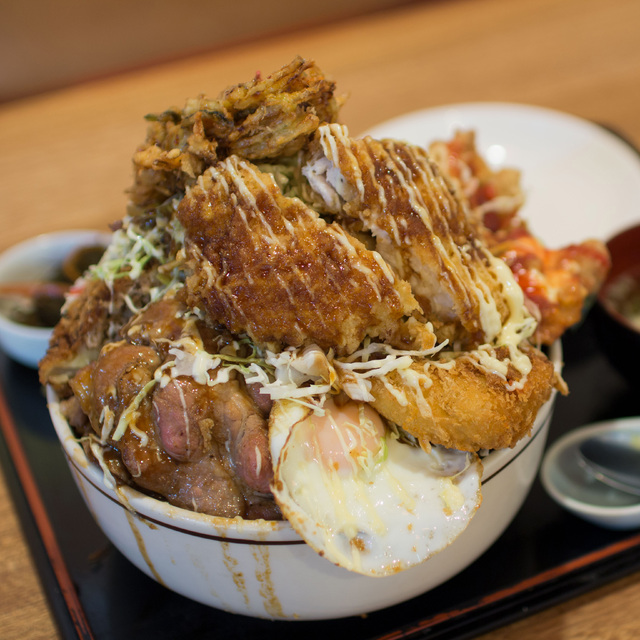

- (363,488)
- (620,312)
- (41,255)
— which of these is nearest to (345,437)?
(363,488)

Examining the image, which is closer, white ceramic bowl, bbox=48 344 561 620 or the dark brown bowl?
white ceramic bowl, bbox=48 344 561 620

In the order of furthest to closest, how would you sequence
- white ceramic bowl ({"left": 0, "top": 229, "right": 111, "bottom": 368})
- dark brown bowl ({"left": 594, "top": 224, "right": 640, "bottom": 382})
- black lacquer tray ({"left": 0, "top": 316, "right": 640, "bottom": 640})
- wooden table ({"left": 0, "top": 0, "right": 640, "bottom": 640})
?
wooden table ({"left": 0, "top": 0, "right": 640, "bottom": 640}) < white ceramic bowl ({"left": 0, "top": 229, "right": 111, "bottom": 368}) < dark brown bowl ({"left": 594, "top": 224, "right": 640, "bottom": 382}) < black lacquer tray ({"left": 0, "top": 316, "right": 640, "bottom": 640})

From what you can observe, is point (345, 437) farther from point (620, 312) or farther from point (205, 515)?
point (620, 312)

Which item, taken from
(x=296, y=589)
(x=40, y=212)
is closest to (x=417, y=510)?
(x=296, y=589)

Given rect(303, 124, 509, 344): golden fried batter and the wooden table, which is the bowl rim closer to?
rect(303, 124, 509, 344): golden fried batter

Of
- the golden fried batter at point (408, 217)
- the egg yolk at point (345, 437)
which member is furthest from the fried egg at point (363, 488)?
the golden fried batter at point (408, 217)

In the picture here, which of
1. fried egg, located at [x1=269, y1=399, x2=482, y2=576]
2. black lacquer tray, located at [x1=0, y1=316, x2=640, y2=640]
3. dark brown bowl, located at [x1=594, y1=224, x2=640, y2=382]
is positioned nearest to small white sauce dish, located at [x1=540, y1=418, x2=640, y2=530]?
black lacquer tray, located at [x1=0, y1=316, x2=640, y2=640]

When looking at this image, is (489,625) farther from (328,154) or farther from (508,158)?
(508,158)

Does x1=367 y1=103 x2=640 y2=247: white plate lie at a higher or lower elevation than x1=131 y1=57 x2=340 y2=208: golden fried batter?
lower
